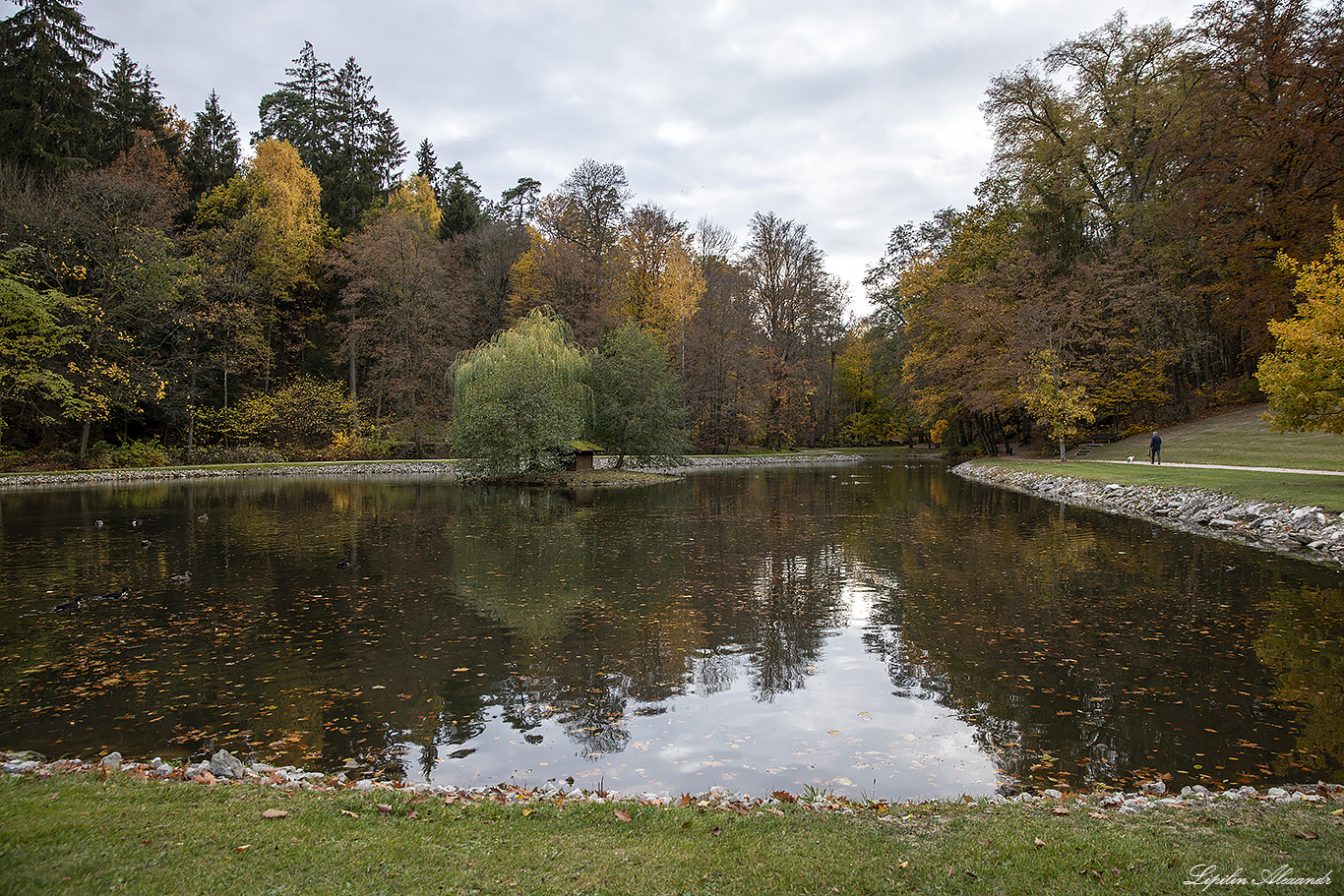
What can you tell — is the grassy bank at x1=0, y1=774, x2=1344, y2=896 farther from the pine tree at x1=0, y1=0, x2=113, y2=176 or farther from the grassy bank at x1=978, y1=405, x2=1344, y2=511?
the pine tree at x1=0, y1=0, x2=113, y2=176

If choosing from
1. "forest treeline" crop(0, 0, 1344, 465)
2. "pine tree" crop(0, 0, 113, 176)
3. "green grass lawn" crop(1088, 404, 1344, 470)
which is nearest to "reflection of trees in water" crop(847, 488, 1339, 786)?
"green grass lawn" crop(1088, 404, 1344, 470)

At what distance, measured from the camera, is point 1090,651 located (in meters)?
8.76

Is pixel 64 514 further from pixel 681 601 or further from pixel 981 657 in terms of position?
pixel 981 657

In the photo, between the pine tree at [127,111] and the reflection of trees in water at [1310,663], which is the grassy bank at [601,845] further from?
the pine tree at [127,111]

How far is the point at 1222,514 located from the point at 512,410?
80.6 feet

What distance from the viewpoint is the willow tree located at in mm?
31062

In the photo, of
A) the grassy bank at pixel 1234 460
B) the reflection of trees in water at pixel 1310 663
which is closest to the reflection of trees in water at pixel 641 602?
the reflection of trees in water at pixel 1310 663

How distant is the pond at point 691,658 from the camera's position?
6.12 meters

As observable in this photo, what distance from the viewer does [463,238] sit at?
176 ft

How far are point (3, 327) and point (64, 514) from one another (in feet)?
57.4

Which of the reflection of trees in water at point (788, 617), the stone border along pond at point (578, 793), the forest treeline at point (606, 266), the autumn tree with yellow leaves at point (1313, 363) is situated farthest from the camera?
the forest treeline at point (606, 266)

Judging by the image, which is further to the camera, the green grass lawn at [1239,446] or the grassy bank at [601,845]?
the green grass lawn at [1239,446]

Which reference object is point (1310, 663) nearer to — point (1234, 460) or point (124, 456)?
point (1234, 460)

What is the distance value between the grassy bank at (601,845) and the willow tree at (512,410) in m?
26.8
